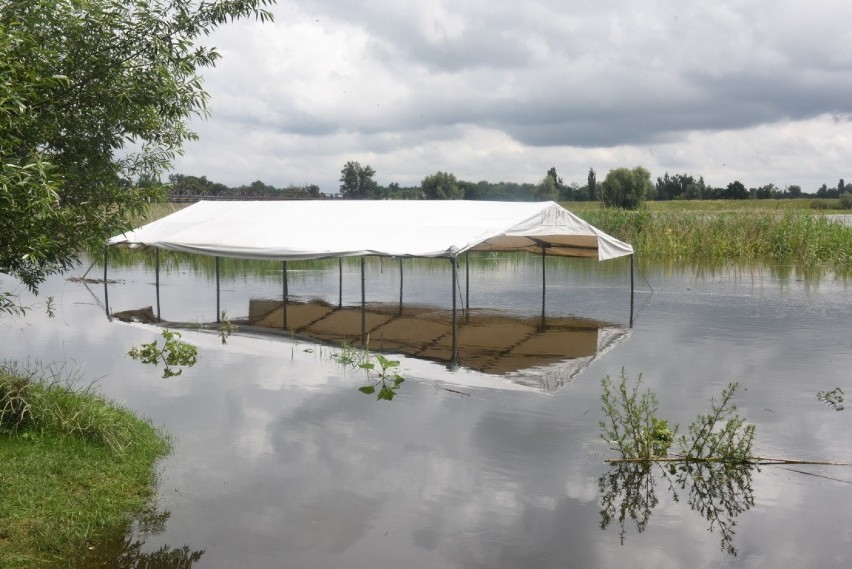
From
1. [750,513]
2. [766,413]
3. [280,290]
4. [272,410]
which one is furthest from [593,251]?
[750,513]

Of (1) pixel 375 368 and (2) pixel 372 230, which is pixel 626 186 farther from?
(1) pixel 375 368

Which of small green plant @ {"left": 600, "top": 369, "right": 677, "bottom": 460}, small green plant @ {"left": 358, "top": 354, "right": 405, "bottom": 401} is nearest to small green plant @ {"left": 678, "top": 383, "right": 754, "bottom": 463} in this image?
small green plant @ {"left": 600, "top": 369, "right": 677, "bottom": 460}

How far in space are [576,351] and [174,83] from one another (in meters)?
8.17

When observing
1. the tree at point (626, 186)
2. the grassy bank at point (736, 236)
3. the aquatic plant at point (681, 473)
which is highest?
the tree at point (626, 186)

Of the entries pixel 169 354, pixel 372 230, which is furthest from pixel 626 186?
pixel 169 354

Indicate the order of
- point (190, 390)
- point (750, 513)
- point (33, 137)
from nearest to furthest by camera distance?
point (750, 513)
point (33, 137)
point (190, 390)

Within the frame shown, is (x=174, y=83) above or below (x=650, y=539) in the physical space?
above

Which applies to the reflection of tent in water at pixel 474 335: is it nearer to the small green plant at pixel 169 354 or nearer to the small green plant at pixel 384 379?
the small green plant at pixel 384 379

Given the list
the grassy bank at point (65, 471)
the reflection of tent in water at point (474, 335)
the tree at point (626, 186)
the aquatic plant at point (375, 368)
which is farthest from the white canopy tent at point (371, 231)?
the tree at point (626, 186)

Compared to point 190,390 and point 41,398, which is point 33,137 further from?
point 190,390

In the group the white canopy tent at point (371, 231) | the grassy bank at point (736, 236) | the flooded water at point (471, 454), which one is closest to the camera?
the flooded water at point (471, 454)

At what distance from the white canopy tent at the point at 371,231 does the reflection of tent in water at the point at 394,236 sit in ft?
0.08

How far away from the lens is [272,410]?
31.7 ft

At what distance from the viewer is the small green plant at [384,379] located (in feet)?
34.6
